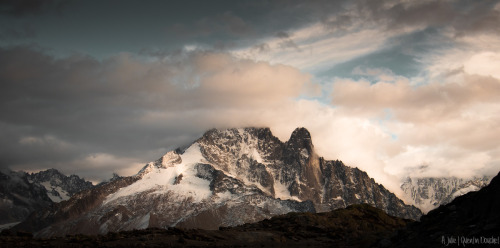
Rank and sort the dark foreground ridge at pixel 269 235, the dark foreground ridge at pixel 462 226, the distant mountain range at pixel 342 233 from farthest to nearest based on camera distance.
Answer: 1. the dark foreground ridge at pixel 269 235
2. the distant mountain range at pixel 342 233
3. the dark foreground ridge at pixel 462 226

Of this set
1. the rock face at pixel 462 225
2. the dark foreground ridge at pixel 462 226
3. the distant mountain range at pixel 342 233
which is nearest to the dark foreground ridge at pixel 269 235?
the distant mountain range at pixel 342 233

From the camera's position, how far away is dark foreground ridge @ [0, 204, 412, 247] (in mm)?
56094

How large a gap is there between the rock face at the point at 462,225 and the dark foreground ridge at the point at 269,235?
5.91 m

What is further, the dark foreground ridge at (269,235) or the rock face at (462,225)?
the dark foreground ridge at (269,235)

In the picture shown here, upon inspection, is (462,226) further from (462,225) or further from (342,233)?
(342,233)

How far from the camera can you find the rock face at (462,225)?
40781mm

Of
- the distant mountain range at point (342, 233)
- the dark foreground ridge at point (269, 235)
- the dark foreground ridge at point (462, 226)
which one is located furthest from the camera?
the dark foreground ridge at point (269, 235)

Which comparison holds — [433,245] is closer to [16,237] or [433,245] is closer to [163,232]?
[163,232]

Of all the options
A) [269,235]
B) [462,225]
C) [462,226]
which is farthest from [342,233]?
[462,226]

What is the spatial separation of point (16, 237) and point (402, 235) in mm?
46001

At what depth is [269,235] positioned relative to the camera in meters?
67.7

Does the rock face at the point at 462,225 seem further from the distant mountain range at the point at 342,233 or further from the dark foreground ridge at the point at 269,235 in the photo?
the dark foreground ridge at the point at 269,235

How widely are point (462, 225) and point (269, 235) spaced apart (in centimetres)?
2897

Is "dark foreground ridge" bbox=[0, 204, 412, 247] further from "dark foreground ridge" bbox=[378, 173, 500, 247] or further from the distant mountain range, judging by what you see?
"dark foreground ridge" bbox=[378, 173, 500, 247]
